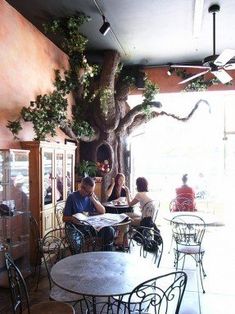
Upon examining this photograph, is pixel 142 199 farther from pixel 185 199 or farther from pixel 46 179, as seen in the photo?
pixel 46 179

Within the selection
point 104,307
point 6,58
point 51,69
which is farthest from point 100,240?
point 51,69

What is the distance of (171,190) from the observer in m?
7.99

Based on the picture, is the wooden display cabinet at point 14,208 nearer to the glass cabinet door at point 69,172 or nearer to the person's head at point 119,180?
the glass cabinet door at point 69,172

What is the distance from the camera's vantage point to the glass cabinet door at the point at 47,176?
4.33 meters

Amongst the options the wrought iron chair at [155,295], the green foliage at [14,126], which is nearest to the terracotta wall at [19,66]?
the green foliage at [14,126]

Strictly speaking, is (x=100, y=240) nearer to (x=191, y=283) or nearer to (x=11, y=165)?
(x=191, y=283)

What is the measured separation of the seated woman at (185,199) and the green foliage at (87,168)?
1910 mm

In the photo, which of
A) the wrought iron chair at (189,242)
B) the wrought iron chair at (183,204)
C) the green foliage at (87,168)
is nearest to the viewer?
the wrought iron chair at (189,242)

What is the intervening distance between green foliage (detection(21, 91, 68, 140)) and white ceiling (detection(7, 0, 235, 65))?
4.15 ft

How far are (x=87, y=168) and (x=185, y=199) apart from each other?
2.17m

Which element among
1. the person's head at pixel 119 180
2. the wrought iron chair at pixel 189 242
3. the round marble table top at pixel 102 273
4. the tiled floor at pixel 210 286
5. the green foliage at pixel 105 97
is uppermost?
the green foliage at pixel 105 97

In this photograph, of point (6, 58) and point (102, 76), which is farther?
point (102, 76)

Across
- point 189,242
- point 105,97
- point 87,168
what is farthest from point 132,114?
point 189,242

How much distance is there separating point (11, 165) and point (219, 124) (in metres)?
5.63
